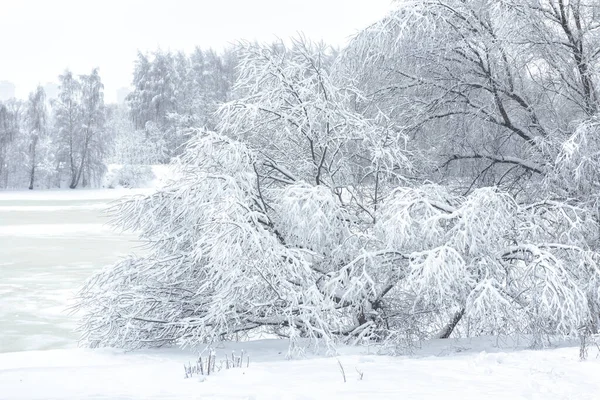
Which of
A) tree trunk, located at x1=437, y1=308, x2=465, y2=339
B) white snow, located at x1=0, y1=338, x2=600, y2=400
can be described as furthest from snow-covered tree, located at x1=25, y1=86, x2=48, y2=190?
white snow, located at x1=0, y1=338, x2=600, y2=400

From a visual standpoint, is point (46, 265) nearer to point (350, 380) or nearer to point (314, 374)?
point (314, 374)

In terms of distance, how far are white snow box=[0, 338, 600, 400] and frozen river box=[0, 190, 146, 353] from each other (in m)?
2.99

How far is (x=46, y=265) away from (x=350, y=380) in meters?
13.7

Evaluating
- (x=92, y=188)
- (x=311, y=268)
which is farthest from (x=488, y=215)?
(x=92, y=188)

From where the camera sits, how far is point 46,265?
54.9 feet

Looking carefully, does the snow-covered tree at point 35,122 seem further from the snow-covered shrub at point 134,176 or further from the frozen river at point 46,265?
the frozen river at point 46,265

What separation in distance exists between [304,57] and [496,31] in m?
2.61

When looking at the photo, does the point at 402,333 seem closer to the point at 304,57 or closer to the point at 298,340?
the point at 298,340

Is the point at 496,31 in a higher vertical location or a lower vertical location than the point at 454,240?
higher

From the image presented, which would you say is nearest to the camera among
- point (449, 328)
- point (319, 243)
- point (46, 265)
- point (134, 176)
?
point (319, 243)

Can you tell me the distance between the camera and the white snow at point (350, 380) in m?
4.49

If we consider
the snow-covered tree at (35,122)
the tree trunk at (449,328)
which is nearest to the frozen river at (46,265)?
the tree trunk at (449,328)

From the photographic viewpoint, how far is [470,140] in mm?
9719

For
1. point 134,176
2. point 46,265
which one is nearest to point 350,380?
point 46,265
